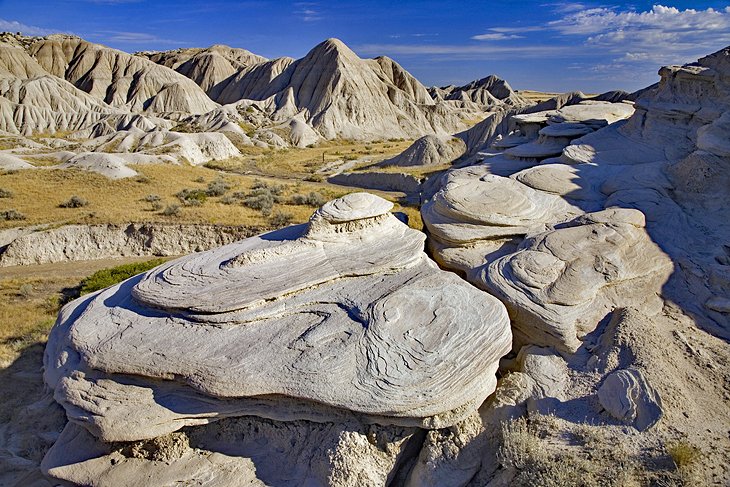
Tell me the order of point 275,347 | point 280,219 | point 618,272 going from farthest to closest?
point 280,219, point 618,272, point 275,347

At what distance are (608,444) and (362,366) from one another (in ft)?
9.93

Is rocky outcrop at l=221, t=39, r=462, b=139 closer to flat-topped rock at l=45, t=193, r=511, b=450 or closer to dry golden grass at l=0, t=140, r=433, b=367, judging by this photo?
dry golden grass at l=0, t=140, r=433, b=367

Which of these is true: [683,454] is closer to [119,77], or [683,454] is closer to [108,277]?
[108,277]

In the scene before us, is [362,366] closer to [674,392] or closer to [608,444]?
[608,444]

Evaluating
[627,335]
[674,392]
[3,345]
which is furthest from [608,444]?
[3,345]

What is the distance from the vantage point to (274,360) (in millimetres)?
6043

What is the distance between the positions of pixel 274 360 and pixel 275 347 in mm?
213

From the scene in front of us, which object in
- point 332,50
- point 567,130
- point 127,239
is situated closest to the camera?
point 567,130

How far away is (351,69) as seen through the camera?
57719 mm

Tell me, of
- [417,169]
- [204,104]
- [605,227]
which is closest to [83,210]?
[605,227]

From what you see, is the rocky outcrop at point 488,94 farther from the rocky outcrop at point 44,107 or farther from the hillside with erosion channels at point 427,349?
the hillside with erosion channels at point 427,349

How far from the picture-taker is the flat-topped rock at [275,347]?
5840mm

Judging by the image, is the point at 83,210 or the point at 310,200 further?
the point at 310,200

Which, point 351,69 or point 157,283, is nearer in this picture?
point 157,283
